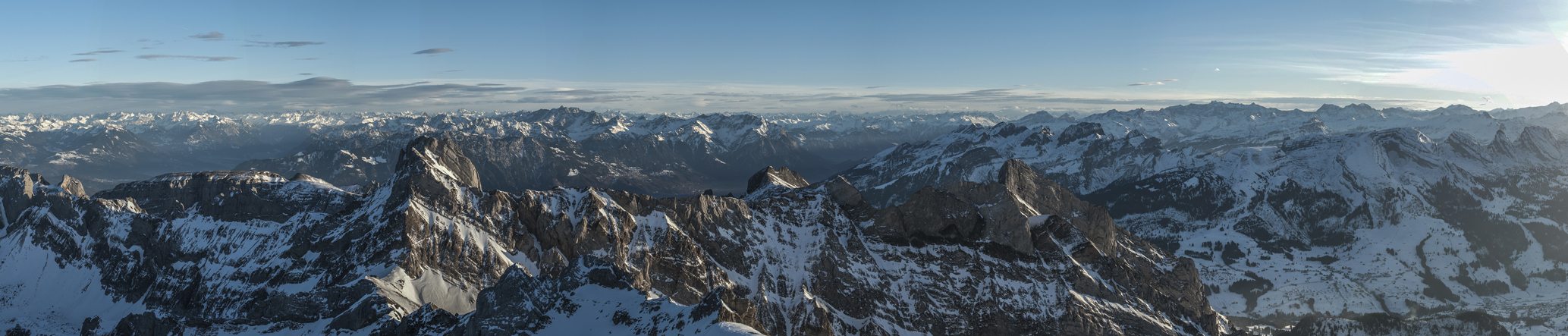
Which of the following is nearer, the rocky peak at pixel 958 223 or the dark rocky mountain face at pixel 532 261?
the dark rocky mountain face at pixel 532 261

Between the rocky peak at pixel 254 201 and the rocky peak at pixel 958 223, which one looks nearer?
the rocky peak at pixel 254 201

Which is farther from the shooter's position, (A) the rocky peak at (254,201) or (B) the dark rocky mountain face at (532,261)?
(A) the rocky peak at (254,201)

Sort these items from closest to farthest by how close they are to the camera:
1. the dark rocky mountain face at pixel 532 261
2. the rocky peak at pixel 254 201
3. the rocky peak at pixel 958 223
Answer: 1. the dark rocky mountain face at pixel 532 261
2. the rocky peak at pixel 254 201
3. the rocky peak at pixel 958 223

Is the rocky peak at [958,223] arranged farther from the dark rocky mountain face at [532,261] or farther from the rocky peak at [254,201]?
the rocky peak at [254,201]

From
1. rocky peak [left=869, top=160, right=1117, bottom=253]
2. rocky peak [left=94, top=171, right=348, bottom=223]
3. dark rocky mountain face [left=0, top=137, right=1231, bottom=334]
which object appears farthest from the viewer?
rocky peak [left=869, top=160, right=1117, bottom=253]

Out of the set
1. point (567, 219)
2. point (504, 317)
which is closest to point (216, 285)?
point (567, 219)

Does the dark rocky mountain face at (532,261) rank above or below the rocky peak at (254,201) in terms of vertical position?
below

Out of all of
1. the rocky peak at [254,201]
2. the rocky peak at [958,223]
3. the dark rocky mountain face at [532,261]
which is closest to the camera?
the dark rocky mountain face at [532,261]

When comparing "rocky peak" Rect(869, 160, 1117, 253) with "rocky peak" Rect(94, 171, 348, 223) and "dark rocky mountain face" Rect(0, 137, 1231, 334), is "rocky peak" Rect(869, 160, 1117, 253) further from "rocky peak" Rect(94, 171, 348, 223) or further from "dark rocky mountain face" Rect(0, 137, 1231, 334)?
"rocky peak" Rect(94, 171, 348, 223)

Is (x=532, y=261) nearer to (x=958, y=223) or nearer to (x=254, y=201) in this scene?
(x=254, y=201)

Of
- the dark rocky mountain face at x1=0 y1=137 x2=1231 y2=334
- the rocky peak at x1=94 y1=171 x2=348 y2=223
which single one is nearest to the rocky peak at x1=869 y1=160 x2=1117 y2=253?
the dark rocky mountain face at x1=0 y1=137 x2=1231 y2=334

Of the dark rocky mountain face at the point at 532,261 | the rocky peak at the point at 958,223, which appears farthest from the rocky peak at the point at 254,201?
the rocky peak at the point at 958,223
